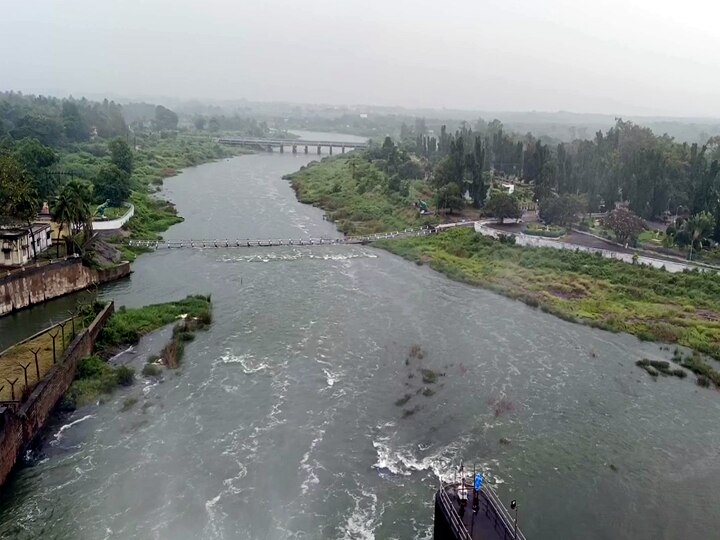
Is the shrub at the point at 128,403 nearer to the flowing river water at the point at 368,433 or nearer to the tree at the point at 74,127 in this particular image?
the flowing river water at the point at 368,433

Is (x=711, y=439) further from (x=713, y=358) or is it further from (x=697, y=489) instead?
(x=713, y=358)

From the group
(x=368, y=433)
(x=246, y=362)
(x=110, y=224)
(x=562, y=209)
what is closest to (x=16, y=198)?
(x=110, y=224)

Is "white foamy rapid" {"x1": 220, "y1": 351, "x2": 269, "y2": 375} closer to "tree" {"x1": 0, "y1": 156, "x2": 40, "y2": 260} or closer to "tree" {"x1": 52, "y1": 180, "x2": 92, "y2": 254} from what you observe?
"tree" {"x1": 52, "y1": 180, "x2": 92, "y2": 254}

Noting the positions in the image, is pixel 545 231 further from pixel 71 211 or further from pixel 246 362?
pixel 71 211

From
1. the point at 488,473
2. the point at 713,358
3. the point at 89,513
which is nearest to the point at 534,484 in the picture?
the point at 488,473

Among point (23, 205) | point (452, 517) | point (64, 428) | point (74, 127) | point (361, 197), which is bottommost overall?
point (361, 197)

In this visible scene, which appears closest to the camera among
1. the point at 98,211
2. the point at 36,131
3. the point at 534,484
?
the point at 534,484
